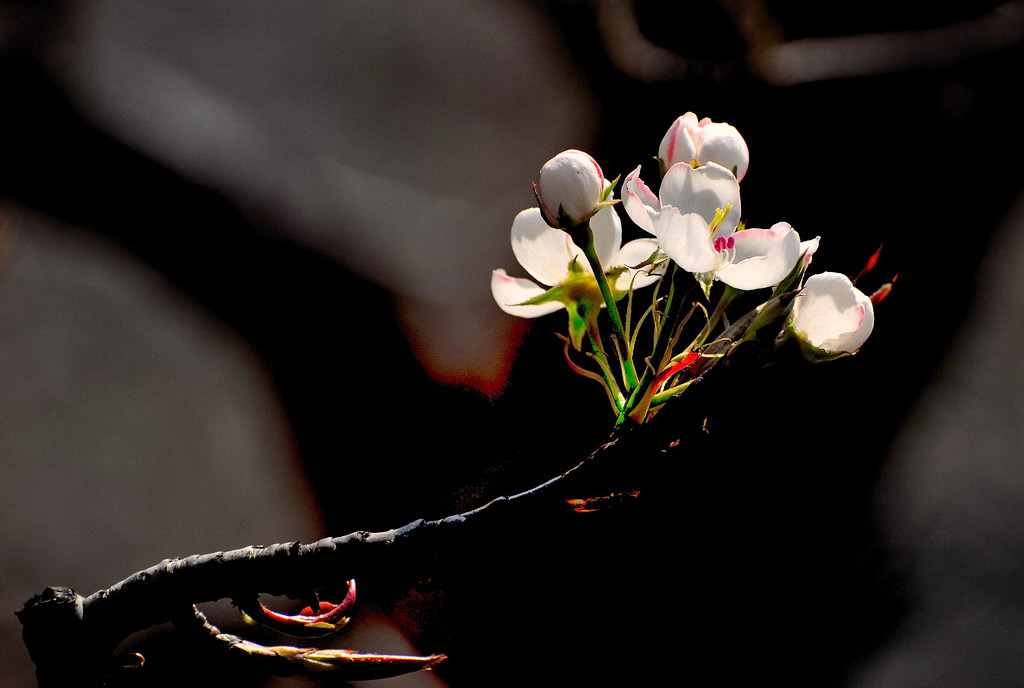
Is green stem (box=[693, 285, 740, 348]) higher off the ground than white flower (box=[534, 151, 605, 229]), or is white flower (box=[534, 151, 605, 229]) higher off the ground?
white flower (box=[534, 151, 605, 229])

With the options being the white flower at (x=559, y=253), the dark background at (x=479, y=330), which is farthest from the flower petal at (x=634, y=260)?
the dark background at (x=479, y=330)

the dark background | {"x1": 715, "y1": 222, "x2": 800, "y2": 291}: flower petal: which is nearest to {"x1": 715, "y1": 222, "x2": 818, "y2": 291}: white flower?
{"x1": 715, "y1": 222, "x2": 800, "y2": 291}: flower petal

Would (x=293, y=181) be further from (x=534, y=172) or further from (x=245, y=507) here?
(x=245, y=507)

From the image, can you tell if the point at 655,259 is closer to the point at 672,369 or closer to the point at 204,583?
the point at 672,369

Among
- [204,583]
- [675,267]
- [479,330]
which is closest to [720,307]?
[675,267]

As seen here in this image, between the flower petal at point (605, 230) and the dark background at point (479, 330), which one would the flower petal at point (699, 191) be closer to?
the flower petal at point (605, 230)

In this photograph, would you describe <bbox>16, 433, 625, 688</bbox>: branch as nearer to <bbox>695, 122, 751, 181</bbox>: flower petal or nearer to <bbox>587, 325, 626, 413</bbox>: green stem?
<bbox>587, 325, 626, 413</bbox>: green stem
